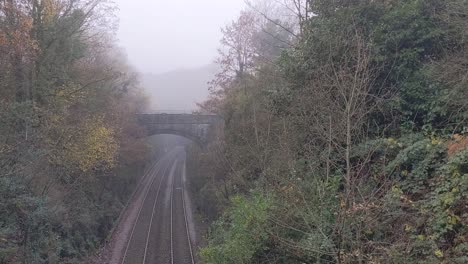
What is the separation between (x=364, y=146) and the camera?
1006cm

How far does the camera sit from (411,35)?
1240 cm

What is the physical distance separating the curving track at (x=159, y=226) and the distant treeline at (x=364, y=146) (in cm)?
719

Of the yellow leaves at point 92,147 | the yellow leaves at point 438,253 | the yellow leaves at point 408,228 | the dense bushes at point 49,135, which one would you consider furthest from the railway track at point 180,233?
the yellow leaves at point 438,253

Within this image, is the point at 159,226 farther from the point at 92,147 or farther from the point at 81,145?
the point at 81,145

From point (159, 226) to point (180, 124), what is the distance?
55.0ft

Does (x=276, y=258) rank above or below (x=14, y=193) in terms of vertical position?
below

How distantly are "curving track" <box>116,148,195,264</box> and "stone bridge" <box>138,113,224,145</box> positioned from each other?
4994 mm

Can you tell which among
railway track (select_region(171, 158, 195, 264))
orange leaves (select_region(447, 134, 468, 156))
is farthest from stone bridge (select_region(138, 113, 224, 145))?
orange leaves (select_region(447, 134, 468, 156))

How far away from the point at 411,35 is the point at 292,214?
6540 mm

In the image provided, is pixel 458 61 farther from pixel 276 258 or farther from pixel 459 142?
pixel 276 258

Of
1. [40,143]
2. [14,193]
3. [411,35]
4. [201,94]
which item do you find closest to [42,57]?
[40,143]

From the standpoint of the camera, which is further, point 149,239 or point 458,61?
point 149,239

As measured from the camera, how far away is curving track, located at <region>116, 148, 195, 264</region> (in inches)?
824

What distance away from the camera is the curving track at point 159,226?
20.9 meters
